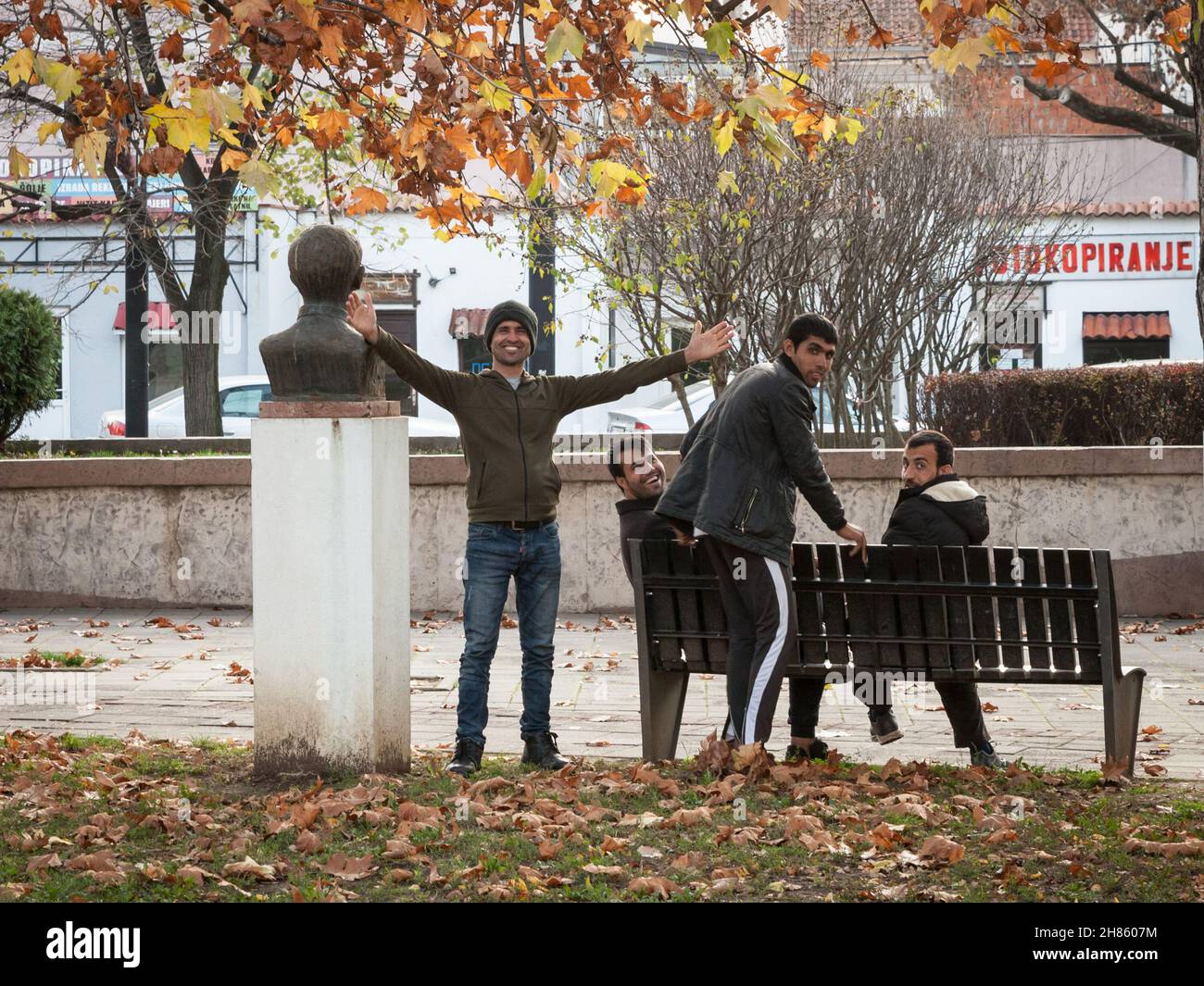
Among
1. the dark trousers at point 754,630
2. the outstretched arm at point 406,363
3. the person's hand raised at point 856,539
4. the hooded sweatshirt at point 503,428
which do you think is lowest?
the dark trousers at point 754,630

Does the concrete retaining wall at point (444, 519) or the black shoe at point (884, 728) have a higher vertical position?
the concrete retaining wall at point (444, 519)

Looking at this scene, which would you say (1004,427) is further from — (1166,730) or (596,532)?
(1166,730)

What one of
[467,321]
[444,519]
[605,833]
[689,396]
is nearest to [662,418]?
[689,396]

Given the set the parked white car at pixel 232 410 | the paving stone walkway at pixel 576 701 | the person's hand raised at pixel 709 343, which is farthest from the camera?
the parked white car at pixel 232 410

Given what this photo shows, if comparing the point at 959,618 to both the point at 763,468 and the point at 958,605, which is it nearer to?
the point at 958,605

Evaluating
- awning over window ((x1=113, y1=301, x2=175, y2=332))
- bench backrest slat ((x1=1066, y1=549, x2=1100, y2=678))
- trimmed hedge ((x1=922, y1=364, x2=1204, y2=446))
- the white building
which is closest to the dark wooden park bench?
bench backrest slat ((x1=1066, y1=549, x2=1100, y2=678))

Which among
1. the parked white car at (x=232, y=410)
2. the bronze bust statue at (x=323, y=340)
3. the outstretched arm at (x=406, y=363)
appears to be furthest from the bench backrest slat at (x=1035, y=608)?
the parked white car at (x=232, y=410)

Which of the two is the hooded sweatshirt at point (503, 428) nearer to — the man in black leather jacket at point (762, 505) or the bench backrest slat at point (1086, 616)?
the man in black leather jacket at point (762, 505)

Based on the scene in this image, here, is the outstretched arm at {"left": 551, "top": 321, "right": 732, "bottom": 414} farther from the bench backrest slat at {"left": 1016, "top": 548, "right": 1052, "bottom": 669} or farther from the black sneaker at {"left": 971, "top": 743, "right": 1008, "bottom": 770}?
the black sneaker at {"left": 971, "top": 743, "right": 1008, "bottom": 770}

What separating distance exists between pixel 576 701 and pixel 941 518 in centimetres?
262

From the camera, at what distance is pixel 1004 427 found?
13398mm

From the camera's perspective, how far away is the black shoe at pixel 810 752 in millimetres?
6559

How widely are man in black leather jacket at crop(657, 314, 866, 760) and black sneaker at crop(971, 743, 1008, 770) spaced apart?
101cm

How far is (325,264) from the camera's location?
6.08 metres
